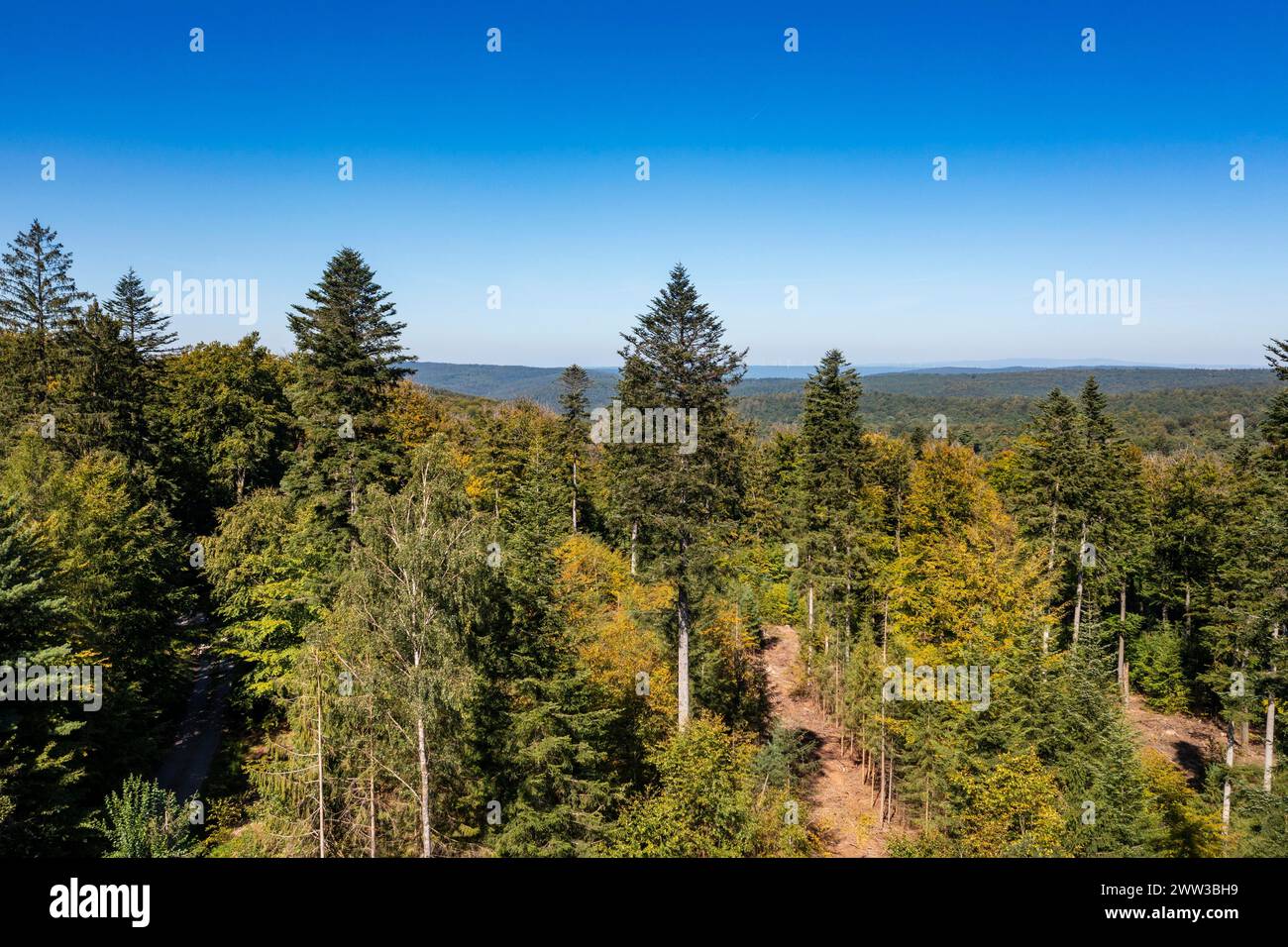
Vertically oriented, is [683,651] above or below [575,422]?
below

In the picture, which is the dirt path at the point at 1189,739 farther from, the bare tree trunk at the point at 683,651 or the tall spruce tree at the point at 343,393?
the tall spruce tree at the point at 343,393

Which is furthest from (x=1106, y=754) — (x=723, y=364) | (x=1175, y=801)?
(x=723, y=364)

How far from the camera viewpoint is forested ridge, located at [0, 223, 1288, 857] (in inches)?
598

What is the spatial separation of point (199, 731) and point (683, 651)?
2085cm

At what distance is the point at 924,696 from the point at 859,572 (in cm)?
1289

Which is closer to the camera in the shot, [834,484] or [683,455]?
[683,455]

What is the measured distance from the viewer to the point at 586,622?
19969 mm

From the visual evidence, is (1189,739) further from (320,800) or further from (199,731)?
(199,731)

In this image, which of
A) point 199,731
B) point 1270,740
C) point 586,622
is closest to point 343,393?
point 586,622

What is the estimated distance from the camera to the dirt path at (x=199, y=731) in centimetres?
2386

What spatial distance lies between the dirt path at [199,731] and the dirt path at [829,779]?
2232 cm

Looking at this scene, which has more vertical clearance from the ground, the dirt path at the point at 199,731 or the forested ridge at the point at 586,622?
the forested ridge at the point at 586,622

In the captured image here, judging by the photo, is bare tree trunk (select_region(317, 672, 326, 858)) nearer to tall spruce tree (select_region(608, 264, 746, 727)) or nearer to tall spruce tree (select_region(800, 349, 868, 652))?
tall spruce tree (select_region(608, 264, 746, 727))

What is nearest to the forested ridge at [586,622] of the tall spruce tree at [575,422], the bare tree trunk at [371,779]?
the bare tree trunk at [371,779]
